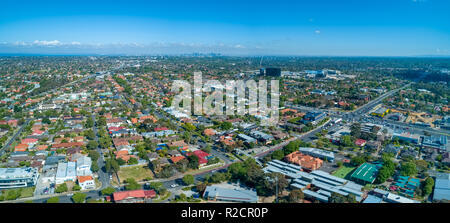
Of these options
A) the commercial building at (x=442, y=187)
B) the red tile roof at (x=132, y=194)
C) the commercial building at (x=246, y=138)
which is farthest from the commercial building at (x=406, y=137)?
the red tile roof at (x=132, y=194)

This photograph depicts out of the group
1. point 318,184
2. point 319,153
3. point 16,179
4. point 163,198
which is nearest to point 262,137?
point 319,153

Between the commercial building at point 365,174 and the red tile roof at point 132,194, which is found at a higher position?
the commercial building at point 365,174

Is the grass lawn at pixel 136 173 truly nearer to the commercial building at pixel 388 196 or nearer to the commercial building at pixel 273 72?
the commercial building at pixel 388 196

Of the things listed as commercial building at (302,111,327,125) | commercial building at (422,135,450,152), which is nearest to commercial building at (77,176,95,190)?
commercial building at (302,111,327,125)

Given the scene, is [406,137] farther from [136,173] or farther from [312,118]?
[136,173]

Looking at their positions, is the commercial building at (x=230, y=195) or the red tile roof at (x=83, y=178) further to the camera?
the red tile roof at (x=83, y=178)
